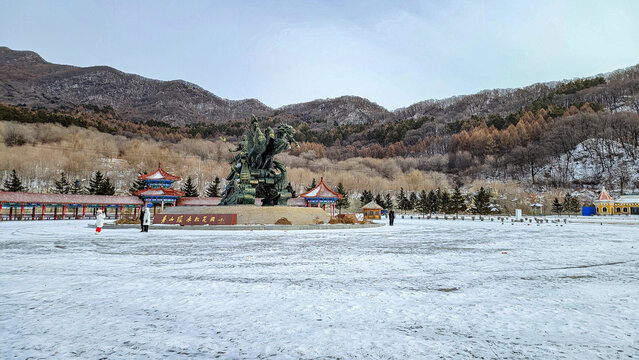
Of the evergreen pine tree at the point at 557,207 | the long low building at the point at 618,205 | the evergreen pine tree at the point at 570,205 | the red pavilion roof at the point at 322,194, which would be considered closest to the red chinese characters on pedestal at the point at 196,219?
the red pavilion roof at the point at 322,194

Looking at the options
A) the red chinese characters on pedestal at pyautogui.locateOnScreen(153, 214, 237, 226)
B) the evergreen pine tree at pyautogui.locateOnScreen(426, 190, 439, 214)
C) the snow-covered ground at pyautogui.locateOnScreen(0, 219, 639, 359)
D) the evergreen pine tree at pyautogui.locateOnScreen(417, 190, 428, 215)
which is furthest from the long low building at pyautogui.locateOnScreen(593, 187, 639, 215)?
the red chinese characters on pedestal at pyautogui.locateOnScreen(153, 214, 237, 226)

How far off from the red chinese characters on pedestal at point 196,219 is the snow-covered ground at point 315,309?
13.4 metres

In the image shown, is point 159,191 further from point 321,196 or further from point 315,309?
point 315,309

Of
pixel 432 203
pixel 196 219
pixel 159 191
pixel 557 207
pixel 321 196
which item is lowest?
pixel 196 219

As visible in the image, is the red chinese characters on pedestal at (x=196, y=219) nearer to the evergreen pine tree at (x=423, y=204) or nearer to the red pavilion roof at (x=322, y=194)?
the red pavilion roof at (x=322, y=194)

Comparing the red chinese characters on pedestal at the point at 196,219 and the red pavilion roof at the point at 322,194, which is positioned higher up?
the red pavilion roof at the point at 322,194

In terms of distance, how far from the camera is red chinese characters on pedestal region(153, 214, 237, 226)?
21.2 metres

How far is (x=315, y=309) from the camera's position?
165 inches

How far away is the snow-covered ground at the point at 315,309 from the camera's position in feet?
9.98

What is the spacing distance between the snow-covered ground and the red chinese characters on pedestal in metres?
13.4

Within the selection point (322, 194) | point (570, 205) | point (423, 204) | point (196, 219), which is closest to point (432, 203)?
point (423, 204)

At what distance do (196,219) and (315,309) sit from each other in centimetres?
1901

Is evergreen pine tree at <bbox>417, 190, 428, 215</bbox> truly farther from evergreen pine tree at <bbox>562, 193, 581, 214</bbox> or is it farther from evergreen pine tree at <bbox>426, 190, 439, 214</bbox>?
evergreen pine tree at <bbox>562, 193, 581, 214</bbox>

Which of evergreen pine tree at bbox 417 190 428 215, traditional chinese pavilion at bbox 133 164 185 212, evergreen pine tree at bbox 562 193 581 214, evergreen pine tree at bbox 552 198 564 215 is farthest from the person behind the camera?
evergreen pine tree at bbox 417 190 428 215
